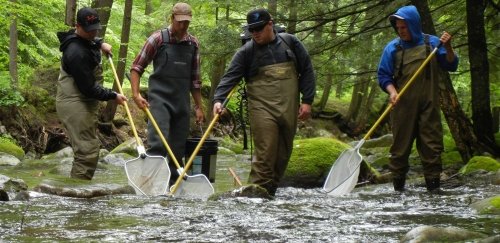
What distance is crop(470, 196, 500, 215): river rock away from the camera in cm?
499

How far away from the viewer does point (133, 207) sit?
5406 mm

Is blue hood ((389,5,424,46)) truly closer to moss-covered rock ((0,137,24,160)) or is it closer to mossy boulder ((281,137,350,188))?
mossy boulder ((281,137,350,188))

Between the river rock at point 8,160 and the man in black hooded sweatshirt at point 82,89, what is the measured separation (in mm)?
4398

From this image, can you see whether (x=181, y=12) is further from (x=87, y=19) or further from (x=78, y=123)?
(x=78, y=123)

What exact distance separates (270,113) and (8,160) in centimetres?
603

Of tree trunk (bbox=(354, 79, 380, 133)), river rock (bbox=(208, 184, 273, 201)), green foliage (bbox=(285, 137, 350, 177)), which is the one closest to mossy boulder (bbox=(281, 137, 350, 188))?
green foliage (bbox=(285, 137, 350, 177))

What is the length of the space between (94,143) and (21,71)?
13.3m

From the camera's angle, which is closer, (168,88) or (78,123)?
(78,123)

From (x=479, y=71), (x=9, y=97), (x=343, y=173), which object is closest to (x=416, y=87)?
(x=343, y=173)

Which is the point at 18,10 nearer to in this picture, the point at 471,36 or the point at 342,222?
the point at 471,36

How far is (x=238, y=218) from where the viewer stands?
484cm

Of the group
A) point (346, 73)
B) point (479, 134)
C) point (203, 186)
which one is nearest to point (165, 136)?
point (203, 186)

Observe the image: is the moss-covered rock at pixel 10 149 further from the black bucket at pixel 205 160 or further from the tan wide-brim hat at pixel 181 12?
the tan wide-brim hat at pixel 181 12

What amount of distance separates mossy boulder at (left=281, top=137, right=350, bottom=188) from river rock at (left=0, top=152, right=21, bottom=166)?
4681mm
